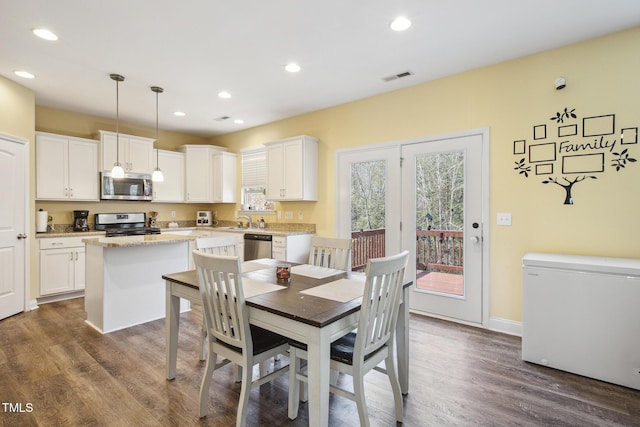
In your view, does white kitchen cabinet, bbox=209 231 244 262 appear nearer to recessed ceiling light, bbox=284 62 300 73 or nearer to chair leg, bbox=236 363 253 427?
recessed ceiling light, bbox=284 62 300 73

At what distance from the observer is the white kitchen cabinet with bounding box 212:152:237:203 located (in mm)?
5992

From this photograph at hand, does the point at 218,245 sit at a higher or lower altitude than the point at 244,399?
higher

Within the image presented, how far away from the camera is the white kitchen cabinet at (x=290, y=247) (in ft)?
14.8

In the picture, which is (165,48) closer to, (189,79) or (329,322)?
(189,79)

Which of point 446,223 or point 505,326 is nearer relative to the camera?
point 505,326

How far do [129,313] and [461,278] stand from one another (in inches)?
143

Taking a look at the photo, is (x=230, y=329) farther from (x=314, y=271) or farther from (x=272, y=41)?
(x=272, y=41)

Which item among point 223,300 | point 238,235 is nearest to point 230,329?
point 223,300

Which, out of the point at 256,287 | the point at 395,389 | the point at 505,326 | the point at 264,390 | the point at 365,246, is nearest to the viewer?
the point at 395,389

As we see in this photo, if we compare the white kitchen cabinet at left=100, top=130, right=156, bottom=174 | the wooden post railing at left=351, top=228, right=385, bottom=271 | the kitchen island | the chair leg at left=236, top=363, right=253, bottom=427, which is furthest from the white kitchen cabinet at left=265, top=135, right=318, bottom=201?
the chair leg at left=236, top=363, right=253, bottom=427

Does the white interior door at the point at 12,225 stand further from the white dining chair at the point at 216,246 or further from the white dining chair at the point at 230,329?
the white dining chair at the point at 230,329

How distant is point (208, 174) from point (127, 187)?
4.52 feet

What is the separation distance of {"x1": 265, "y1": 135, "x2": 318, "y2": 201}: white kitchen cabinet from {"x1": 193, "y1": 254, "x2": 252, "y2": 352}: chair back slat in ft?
9.58

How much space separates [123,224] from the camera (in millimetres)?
5410
